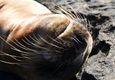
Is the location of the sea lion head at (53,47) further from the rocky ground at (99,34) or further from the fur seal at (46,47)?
the rocky ground at (99,34)

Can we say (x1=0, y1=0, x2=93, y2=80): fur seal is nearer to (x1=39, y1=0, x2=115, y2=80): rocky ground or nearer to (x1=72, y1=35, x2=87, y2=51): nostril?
(x1=72, y1=35, x2=87, y2=51): nostril

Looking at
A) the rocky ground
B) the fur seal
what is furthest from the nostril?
the rocky ground

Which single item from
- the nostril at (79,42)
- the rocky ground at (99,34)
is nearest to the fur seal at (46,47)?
the nostril at (79,42)

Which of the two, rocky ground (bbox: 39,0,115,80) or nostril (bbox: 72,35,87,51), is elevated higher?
nostril (bbox: 72,35,87,51)

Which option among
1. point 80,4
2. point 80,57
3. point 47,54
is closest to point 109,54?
point 80,57

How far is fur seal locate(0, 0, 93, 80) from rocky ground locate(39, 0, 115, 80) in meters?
0.19

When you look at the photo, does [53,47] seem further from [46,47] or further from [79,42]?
[79,42]

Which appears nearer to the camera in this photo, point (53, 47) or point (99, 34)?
point (53, 47)

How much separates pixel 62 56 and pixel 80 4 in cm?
216

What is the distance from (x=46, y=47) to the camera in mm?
3660

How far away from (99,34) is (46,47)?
1169 millimetres

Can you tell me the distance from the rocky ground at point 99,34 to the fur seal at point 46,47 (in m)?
0.19

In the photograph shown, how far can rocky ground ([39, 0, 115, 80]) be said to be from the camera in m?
3.90

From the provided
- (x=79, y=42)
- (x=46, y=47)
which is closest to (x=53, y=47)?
(x=46, y=47)
